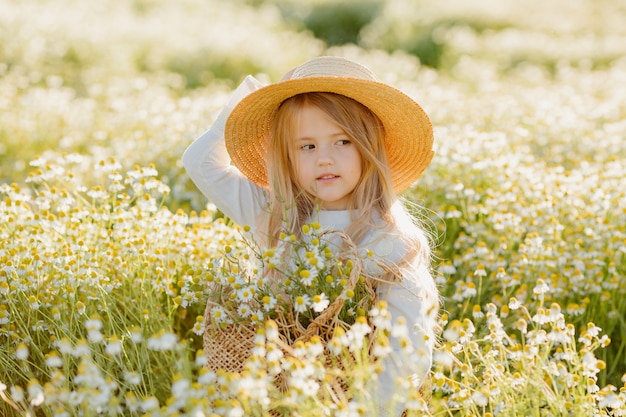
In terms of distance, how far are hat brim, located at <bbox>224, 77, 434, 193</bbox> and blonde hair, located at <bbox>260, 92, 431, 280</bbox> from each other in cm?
5

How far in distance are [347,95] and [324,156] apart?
214mm

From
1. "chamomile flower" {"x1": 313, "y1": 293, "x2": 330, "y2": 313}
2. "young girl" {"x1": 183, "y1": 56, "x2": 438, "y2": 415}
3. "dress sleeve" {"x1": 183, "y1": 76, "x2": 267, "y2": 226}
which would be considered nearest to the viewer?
"chamomile flower" {"x1": 313, "y1": 293, "x2": 330, "y2": 313}

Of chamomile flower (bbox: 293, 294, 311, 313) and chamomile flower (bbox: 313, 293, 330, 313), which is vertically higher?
chamomile flower (bbox: 313, 293, 330, 313)

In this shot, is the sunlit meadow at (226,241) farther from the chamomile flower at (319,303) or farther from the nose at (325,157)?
the nose at (325,157)

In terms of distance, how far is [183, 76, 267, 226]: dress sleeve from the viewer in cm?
311

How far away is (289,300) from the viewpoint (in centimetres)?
247

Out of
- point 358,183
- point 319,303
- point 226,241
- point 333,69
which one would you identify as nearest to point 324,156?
point 358,183

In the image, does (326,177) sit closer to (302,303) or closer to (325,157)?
(325,157)

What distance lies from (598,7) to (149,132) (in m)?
14.3

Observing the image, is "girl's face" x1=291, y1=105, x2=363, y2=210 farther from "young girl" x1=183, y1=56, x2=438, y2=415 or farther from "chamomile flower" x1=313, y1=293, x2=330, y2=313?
"chamomile flower" x1=313, y1=293, x2=330, y2=313

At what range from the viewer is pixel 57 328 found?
273 cm

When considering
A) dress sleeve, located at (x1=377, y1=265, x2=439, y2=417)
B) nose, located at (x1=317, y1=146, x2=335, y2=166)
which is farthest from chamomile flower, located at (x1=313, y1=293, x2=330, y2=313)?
nose, located at (x1=317, y1=146, x2=335, y2=166)

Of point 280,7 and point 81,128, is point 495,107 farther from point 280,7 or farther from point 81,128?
point 280,7

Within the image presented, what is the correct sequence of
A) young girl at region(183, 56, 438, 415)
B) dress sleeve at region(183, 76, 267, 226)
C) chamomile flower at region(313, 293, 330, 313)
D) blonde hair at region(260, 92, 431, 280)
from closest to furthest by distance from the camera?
chamomile flower at region(313, 293, 330, 313) → young girl at region(183, 56, 438, 415) → blonde hair at region(260, 92, 431, 280) → dress sleeve at region(183, 76, 267, 226)
